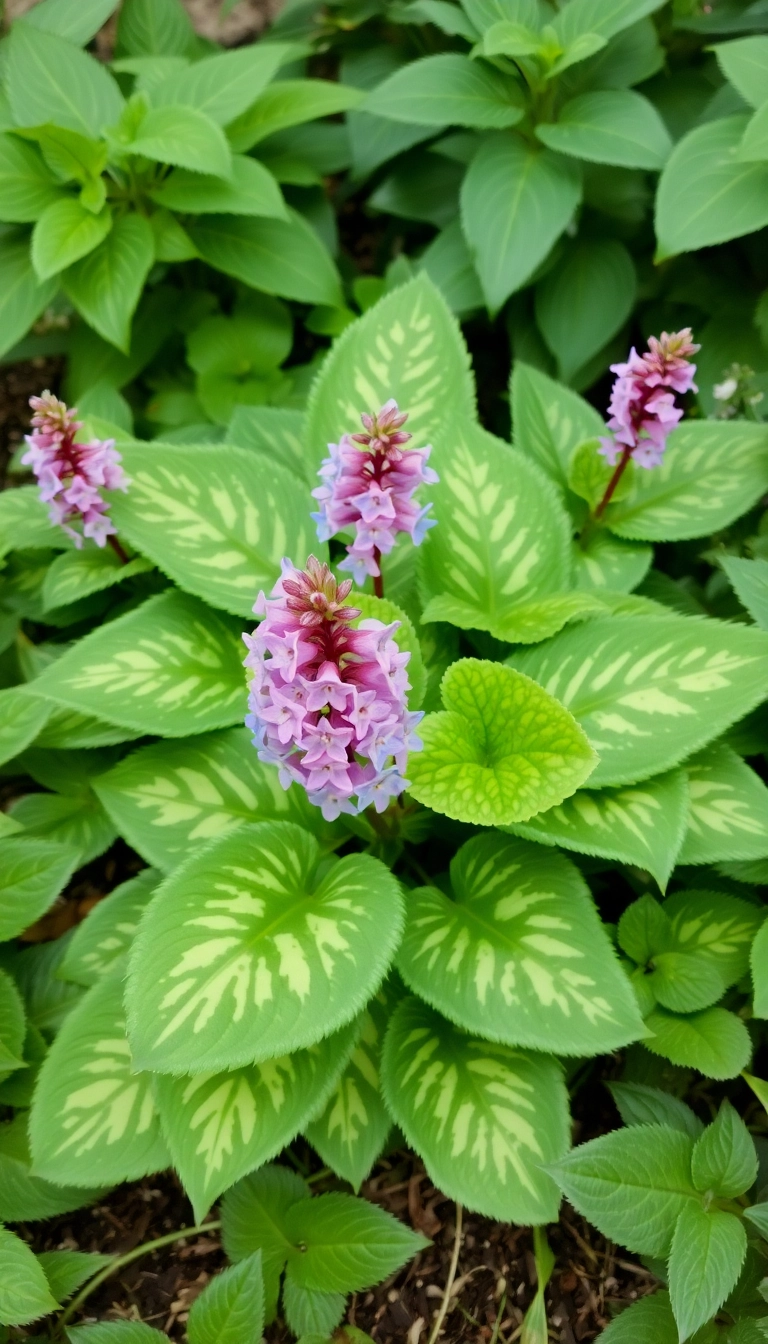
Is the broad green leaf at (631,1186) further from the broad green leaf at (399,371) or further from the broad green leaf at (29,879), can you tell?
the broad green leaf at (399,371)

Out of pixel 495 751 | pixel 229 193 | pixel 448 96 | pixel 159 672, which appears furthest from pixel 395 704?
pixel 448 96

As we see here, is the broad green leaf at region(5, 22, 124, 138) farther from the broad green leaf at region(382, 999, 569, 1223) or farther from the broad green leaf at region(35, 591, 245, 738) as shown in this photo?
the broad green leaf at region(382, 999, 569, 1223)

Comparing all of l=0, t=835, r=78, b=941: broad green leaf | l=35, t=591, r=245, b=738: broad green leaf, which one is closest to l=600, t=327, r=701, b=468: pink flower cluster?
l=35, t=591, r=245, b=738: broad green leaf

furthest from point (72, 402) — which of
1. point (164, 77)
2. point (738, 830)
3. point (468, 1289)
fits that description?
point (468, 1289)

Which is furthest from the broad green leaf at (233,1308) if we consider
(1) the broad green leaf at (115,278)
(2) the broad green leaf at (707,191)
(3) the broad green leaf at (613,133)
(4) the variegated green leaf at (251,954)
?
(3) the broad green leaf at (613,133)

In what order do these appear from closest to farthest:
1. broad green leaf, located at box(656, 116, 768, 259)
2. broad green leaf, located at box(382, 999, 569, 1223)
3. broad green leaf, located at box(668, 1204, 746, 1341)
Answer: broad green leaf, located at box(668, 1204, 746, 1341)
broad green leaf, located at box(382, 999, 569, 1223)
broad green leaf, located at box(656, 116, 768, 259)

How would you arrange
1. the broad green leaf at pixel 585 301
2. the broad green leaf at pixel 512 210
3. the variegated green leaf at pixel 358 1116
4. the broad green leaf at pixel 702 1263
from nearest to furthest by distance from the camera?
the broad green leaf at pixel 702 1263 < the variegated green leaf at pixel 358 1116 < the broad green leaf at pixel 512 210 < the broad green leaf at pixel 585 301
